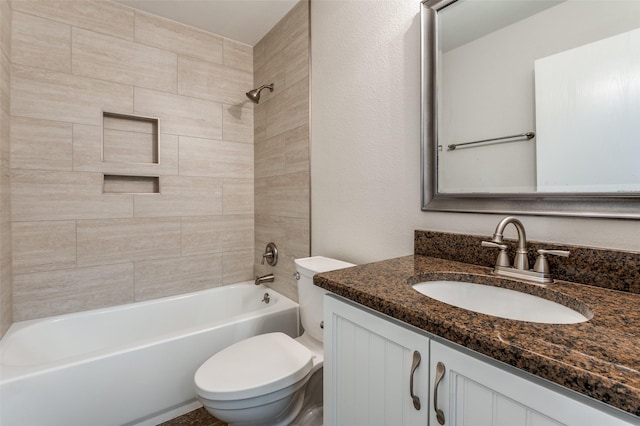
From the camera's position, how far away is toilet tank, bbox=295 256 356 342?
146 cm

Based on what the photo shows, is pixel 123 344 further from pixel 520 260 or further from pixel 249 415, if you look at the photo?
pixel 520 260

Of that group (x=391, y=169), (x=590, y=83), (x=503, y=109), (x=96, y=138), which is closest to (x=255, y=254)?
(x=96, y=138)

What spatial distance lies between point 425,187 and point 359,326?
0.65 m

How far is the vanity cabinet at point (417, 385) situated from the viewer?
18.6 inches

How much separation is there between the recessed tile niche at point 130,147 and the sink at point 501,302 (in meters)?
1.96

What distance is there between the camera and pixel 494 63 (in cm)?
105

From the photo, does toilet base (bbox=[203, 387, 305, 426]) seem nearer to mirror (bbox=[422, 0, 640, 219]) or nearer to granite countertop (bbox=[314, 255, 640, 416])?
granite countertop (bbox=[314, 255, 640, 416])

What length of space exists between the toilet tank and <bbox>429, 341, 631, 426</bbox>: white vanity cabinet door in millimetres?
864

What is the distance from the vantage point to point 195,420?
5.14ft

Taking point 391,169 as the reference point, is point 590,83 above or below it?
above

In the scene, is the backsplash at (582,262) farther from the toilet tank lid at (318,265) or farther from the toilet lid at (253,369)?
the toilet lid at (253,369)

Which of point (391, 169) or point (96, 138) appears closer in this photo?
point (391, 169)

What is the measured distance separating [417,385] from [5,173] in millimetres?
2145

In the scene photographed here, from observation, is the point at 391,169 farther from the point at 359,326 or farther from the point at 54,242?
the point at 54,242
